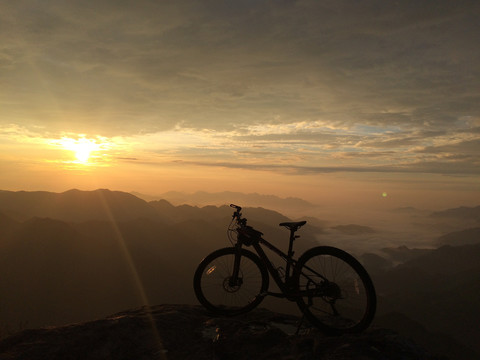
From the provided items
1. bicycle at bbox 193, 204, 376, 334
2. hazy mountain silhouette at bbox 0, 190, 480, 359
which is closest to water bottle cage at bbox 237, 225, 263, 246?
bicycle at bbox 193, 204, 376, 334

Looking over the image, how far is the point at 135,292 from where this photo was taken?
11169cm

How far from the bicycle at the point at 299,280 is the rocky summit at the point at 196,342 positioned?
1.60 feet

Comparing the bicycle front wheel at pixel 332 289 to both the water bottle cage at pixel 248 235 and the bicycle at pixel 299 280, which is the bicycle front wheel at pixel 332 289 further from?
the water bottle cage at pixel 248 235

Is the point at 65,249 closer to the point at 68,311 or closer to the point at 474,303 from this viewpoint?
the point at 68,311

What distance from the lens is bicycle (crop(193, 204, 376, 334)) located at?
5629mm

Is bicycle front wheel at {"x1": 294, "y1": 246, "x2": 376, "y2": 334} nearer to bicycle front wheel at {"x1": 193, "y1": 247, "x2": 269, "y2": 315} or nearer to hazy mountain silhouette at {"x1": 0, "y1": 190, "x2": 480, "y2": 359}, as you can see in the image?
bicycle front wheel at {"x1": 193, "y1": 247, "x2": 269, "y2": 315}

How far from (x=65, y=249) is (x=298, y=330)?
Result: 5724 inches

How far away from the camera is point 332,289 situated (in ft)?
19.4

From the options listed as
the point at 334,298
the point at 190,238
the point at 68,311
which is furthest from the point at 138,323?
the point at 190,238

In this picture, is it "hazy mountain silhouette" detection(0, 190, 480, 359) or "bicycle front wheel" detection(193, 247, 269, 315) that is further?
"hazy mountain silhouette" detection(0, 190, 480, 359)

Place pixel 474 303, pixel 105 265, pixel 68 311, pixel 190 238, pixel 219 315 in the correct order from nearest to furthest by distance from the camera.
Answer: pixel 219 315
pixel 68 311
pixel 105 265
pixel 474 303
pixel 190 238

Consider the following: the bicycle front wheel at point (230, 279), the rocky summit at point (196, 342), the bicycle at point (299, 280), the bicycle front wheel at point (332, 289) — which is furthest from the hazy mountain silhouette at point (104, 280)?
the bicycle front wheel at point (332, 289)

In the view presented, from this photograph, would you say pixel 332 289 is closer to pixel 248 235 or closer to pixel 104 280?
pixel 248 235

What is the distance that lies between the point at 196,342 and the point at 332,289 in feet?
9.29
